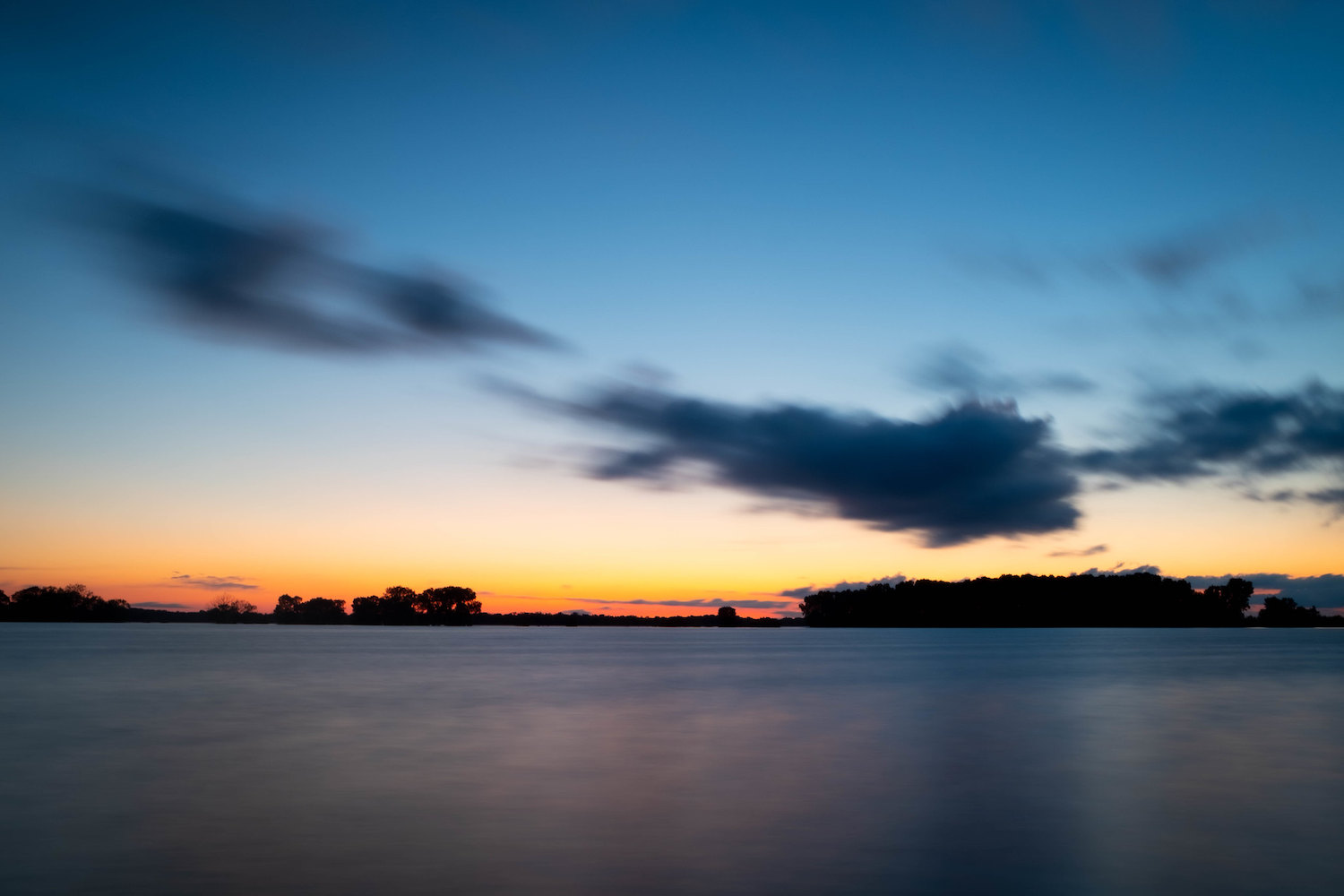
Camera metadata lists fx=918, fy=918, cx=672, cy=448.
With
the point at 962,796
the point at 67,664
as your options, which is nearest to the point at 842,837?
the point at 962,796

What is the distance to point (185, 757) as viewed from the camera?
Answer: 70.6 feet

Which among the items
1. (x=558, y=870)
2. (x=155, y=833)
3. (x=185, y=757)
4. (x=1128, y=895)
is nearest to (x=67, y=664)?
(x=185, y=757)

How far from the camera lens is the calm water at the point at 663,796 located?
12180 mm

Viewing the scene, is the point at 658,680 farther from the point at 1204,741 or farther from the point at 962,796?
the point at 962,796

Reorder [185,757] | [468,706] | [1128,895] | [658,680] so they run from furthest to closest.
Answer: [658,680], [468,706], [185,757], [1128,895]

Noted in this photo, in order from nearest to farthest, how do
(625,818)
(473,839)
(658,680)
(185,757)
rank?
(473,839)
(625,818)
(185,757)
(658,680)

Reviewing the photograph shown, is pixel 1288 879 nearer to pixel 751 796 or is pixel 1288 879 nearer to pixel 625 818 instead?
pixel 751 796

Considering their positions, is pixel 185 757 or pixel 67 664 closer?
pixel 185 757

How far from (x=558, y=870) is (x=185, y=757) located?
13.6 m

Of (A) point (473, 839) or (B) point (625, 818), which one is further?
(B) point (625, 818)

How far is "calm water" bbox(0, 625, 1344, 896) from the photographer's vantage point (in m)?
12.2

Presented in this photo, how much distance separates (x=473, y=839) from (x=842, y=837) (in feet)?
18.5

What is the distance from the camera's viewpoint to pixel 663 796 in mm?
17547

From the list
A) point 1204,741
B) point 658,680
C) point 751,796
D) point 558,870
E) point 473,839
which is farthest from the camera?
point 658,680
